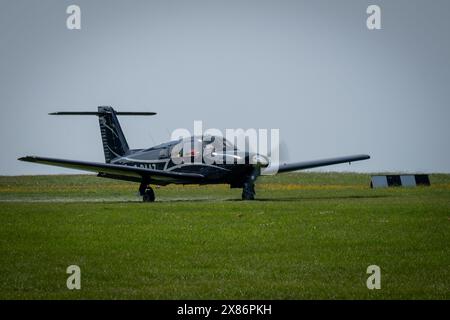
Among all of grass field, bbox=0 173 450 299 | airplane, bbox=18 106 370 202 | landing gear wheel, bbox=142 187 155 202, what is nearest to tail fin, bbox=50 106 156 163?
airplane, bbox=18 106 370 202

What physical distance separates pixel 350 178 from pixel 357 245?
51242 millimetres

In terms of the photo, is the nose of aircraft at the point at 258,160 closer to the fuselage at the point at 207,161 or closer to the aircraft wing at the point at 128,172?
the fuselage at the point at 207,161

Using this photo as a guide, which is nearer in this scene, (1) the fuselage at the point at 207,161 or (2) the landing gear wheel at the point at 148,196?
(1) the fuselage at the point at 207,161

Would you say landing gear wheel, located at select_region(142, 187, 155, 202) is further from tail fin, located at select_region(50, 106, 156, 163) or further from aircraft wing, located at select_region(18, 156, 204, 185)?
tail fin, located at select_region(50, 106, 156, 163)

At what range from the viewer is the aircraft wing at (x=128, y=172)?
38.4 m

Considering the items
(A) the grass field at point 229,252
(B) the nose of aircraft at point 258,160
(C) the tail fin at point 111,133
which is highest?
(C) the tail fin at point 111,133

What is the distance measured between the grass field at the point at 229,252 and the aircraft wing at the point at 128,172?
8579 millimetres

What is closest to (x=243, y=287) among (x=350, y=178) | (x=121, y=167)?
(x=121, y=167)

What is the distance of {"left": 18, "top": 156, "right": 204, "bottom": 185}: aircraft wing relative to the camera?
3844 centimetres

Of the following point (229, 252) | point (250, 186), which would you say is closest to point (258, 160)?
point (250, 186)

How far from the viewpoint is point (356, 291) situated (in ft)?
46.4

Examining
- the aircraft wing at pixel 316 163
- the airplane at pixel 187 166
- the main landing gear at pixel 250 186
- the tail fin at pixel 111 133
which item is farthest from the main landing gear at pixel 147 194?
the aircraft wing at pixel 316 163

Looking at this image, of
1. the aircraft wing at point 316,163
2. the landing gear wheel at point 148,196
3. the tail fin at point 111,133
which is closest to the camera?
the landing gear wheel at point 148,196

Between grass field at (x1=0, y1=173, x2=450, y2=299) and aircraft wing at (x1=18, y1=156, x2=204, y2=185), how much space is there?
28.1ft
